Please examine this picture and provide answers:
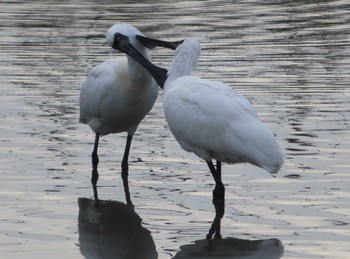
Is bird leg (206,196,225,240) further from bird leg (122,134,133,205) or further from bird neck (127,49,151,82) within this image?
bird neck (127,49,151,82)

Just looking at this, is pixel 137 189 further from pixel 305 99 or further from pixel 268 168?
pixel 305 99

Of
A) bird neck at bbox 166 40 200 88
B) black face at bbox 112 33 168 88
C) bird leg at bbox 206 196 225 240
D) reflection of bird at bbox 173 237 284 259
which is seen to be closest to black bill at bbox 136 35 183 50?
black face at bbox 112 33 168 88

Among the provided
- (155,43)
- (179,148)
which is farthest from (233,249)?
(179,148)

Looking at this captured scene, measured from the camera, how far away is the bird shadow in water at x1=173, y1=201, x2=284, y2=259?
8648mm

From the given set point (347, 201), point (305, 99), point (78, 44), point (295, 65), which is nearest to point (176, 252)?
point (347, 201)

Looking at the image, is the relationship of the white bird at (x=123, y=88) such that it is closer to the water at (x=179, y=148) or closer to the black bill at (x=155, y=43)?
the black bill at (x=155, y=43)

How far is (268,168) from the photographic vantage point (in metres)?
9.53

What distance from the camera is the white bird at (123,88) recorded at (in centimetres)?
1162

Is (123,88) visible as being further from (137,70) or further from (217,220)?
(217,220)

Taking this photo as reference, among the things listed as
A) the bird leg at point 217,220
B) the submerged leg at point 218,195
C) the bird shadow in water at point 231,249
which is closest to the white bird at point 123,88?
the submerged leg at point 218,195

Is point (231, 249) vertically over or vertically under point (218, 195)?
under

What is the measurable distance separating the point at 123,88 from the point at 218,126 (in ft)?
6.83

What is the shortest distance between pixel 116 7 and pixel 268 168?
14618 mm

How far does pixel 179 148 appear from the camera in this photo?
12.2 m
